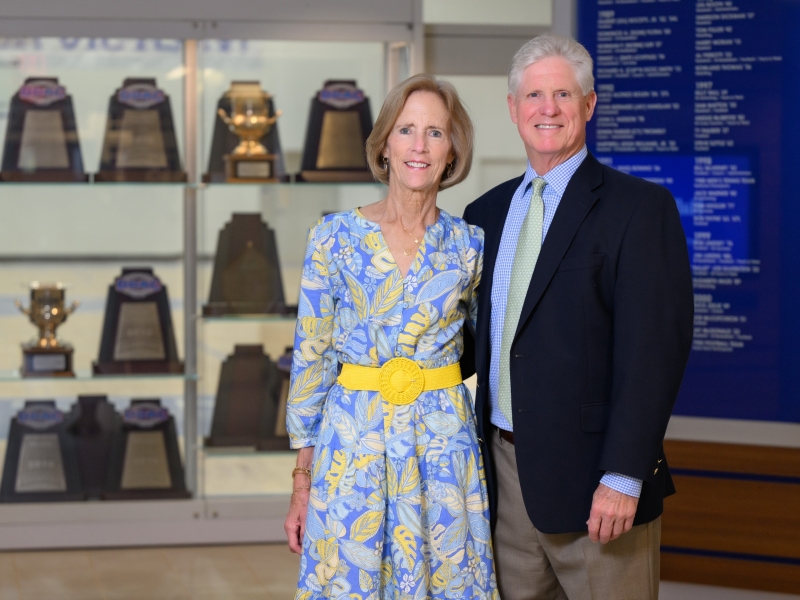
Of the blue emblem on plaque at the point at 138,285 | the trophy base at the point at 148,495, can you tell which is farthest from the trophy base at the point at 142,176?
the trophy base at the point at 148,495

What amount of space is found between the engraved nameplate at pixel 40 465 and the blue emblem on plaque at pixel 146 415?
0.32 metres

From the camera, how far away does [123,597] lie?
3477 millimetres

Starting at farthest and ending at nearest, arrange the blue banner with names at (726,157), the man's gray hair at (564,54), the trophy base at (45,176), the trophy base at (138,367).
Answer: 1. the trophy base at (138,367)
2. the trophy base at (45,176)
3. the blue banner with names at (726,157)
4. the man's gray hair at (564,54)

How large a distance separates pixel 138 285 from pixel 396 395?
2568 mm

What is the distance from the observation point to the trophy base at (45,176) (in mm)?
3998

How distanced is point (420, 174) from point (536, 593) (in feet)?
3.01

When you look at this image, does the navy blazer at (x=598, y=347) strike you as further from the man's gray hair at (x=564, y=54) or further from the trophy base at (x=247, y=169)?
the trophy base at (x=247, y=169)

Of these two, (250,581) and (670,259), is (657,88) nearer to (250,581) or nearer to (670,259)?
(670,259)

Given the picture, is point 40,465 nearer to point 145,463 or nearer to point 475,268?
point 145,463

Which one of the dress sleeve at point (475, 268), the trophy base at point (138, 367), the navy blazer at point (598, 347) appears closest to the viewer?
the navy blazer at point (598, 347)

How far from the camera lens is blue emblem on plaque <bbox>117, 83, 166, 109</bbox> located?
4.06 m

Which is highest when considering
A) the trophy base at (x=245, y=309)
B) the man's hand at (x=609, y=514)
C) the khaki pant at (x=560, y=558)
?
the trophy base at (x=245, y=309)

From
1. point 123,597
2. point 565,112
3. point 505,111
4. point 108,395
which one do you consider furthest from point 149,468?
point 565,112

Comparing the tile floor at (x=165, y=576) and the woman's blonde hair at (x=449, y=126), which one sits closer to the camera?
the woman's blonde hair at (x=449, y=126)
